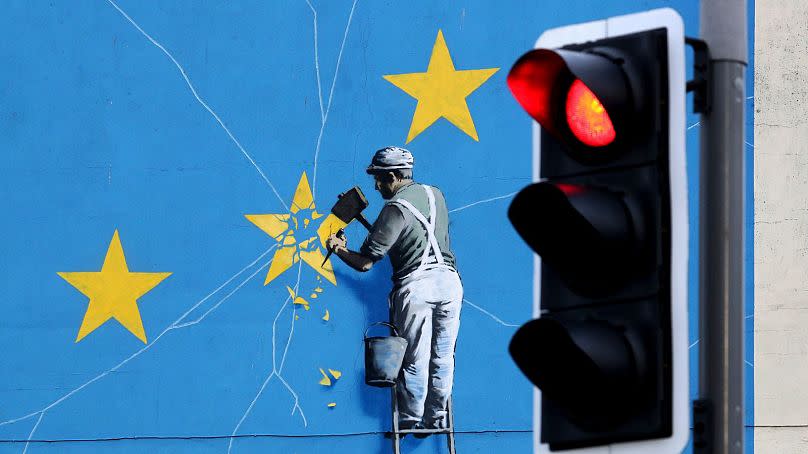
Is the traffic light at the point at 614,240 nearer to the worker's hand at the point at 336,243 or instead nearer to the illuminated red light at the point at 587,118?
the illuminated red light at the point at 587,118

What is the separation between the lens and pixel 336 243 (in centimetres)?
804

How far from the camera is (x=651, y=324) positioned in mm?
2627

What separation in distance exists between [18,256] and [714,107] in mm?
6146

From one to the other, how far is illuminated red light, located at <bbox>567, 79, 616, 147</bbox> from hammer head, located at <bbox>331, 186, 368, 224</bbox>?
528 centimetres

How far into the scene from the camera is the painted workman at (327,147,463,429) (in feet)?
26.0

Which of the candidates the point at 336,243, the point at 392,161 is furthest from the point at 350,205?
the point at 392,161

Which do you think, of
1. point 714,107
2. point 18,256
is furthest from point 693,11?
point 714,107

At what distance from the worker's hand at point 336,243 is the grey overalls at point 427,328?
1.26 feet

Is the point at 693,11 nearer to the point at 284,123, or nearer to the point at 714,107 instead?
the point at 284,123

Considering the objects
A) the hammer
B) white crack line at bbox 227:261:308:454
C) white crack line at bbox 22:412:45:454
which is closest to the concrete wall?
the hammer

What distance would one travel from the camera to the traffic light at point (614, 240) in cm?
261

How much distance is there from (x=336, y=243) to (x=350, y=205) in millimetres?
238

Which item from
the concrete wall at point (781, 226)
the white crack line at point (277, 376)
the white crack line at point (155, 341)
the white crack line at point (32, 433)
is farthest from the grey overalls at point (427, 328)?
the white crack line at point (32, 433)

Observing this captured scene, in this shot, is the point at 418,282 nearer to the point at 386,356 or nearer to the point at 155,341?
the point at 386,356
